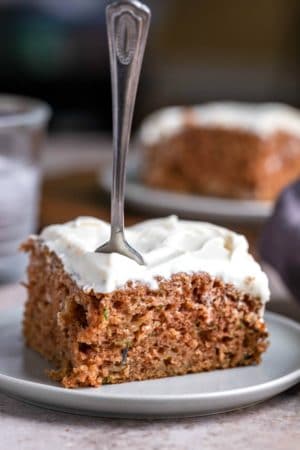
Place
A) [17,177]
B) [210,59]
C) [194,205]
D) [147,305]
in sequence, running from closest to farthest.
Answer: [147,305], [17,177], [194,205], [210,59]

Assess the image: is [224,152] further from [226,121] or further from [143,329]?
[143,329]

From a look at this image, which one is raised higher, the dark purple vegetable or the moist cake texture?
the dark purple vegetable

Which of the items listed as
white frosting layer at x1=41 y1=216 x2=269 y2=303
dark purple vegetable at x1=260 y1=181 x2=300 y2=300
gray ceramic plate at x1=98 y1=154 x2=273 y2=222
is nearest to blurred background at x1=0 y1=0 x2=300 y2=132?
gray ceramic plate at x1=98 y1=154 x2=273 y2=222

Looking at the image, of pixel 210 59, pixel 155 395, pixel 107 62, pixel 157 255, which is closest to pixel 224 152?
pixel 157 255

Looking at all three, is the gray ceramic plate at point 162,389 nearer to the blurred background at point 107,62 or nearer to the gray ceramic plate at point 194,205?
the gray ceramic plate at point 194,205

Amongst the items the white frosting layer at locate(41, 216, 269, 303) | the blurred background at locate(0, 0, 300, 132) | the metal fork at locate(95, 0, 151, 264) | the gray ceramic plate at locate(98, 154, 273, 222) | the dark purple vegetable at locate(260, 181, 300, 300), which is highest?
the metal fork at locate(95, 0, 151, 264)

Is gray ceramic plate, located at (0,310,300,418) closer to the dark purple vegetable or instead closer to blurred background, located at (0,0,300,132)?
the dark purple vegetable

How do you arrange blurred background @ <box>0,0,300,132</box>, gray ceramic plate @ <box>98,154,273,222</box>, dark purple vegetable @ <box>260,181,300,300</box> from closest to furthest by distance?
dark purple vegetable @ <box>260,181,300,300</box>
gray ceramic plate @ <box>98,154,273,222</box>
blurred background @ <box>0,0,300,132</box>
